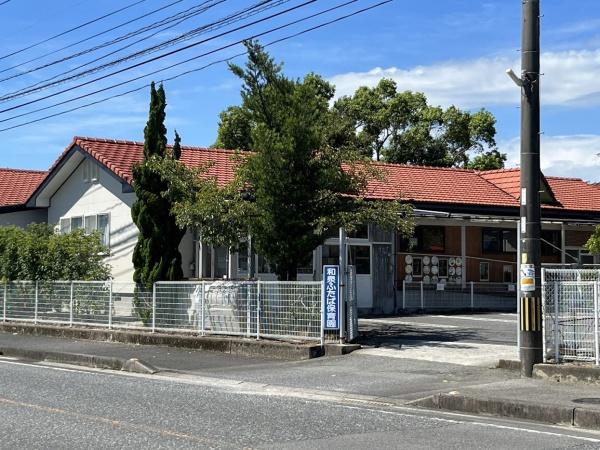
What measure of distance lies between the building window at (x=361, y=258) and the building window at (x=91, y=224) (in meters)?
7.93

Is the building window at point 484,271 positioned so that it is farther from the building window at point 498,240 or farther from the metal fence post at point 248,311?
the metal fence post at point 248,311

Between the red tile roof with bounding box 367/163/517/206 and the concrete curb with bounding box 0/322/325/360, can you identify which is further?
the red tile roof with bounding box 367/163/517/206

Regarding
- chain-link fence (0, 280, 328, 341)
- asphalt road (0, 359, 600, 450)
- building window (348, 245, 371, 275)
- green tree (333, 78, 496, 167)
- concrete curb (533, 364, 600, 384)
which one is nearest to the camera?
asphalt road (0, 359, 600, 450)

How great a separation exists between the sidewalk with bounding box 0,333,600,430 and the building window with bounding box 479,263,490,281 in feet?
48.4

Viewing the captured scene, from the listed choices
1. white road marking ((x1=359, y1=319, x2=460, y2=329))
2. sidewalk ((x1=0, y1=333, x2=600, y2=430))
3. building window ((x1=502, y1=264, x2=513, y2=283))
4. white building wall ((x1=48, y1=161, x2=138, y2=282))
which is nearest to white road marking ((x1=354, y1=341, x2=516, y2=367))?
sidewalk ((x1=0, y1=333, x2=600, y2=430))

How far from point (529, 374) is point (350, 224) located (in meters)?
A: 5.52

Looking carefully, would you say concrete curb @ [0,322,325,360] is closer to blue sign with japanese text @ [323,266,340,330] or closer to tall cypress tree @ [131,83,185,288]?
blue sign with japanese text @ [323,266,340,330]

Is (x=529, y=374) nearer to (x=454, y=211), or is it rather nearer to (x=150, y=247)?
(x=150, y=247)

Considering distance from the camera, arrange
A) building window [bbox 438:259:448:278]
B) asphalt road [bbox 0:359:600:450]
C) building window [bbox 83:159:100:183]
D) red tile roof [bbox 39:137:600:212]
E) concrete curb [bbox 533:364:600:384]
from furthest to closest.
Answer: building window [bbox 438:259:448:278] → building window [bbox 83:159:100:183] → red tile roof [bbox 39:137:600:212] → concrete curb [bbox 533:364:600:384] → asphalt road [bbox 0:359:600:450]

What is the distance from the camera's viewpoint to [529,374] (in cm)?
1219

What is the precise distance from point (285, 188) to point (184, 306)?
4.00m

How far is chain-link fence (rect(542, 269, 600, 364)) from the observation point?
11.9m

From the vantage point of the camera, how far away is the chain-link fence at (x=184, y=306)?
16375 millimetres

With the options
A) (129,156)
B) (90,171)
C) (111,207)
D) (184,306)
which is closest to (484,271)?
(129,156)
